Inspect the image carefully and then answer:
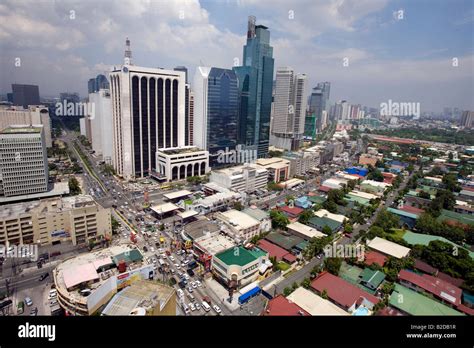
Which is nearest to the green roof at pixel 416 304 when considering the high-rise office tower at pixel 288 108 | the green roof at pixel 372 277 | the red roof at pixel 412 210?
the green roof at pixel 372 277

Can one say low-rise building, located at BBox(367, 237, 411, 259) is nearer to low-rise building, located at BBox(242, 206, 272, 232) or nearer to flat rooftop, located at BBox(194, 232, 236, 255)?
low-rise building, located at BBox(242, 206, 272, 232)

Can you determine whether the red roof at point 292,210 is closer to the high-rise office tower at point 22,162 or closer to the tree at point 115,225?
the tree at point 115,225

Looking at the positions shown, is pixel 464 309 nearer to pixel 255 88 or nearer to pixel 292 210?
pixel 292 210

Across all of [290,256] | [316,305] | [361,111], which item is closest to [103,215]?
[290,256]

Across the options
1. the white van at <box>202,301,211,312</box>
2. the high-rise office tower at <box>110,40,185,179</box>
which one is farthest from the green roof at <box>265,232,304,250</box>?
the high-rise office tower at <box>110,40,185,179</box>

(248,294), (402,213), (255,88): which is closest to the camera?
(248,294)

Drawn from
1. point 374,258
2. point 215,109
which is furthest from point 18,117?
point 374,258
